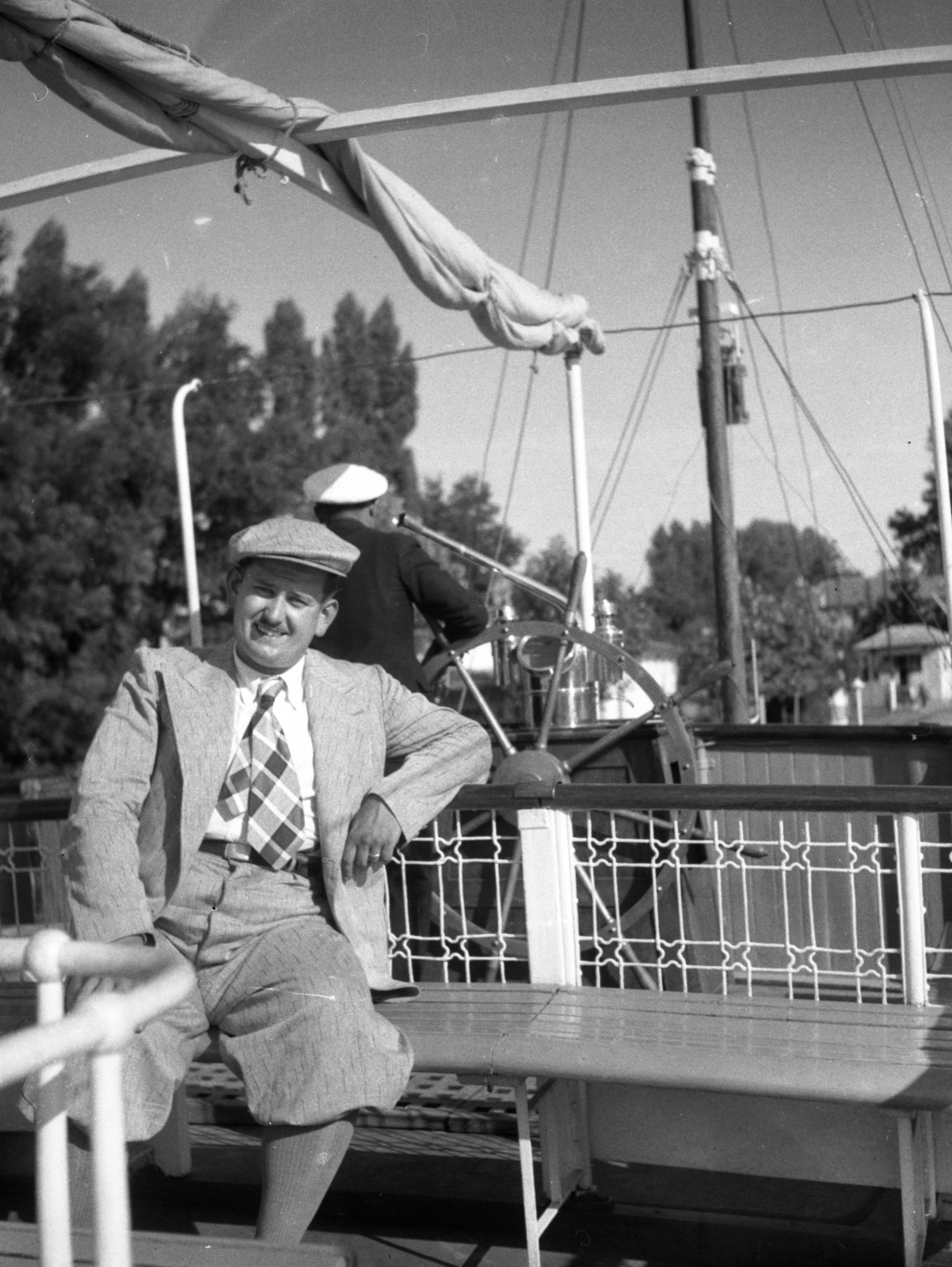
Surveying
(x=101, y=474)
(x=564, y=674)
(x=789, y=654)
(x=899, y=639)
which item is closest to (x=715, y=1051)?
(x=564, y=674)

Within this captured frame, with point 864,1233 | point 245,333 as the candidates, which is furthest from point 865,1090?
point 245,333

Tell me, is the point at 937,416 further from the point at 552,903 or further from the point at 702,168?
the point at 702,168

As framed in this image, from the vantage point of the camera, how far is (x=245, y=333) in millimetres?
26969

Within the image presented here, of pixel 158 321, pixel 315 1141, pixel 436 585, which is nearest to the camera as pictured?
pixel 315 1141

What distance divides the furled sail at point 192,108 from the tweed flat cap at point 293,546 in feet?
4.43

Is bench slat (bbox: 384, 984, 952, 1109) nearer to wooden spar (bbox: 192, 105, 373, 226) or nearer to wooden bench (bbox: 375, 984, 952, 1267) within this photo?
wooden bench (bbox: 375, 984, 952, 1267)

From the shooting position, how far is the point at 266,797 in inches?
110

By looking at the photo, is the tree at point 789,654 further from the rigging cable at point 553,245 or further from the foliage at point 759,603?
the rigging cable at point 553,245

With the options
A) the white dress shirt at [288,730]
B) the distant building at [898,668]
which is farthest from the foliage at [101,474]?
the distant building at [898,668]

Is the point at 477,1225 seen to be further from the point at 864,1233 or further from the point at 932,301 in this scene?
the point at 932,301

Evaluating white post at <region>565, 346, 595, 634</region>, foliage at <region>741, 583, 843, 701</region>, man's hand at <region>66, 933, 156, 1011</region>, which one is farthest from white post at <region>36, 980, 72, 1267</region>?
foliage at <region>741, 583, 843, 701</region>

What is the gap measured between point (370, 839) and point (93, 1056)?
1.49 meters

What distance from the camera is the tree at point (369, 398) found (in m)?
29.1

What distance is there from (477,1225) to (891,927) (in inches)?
84.2
